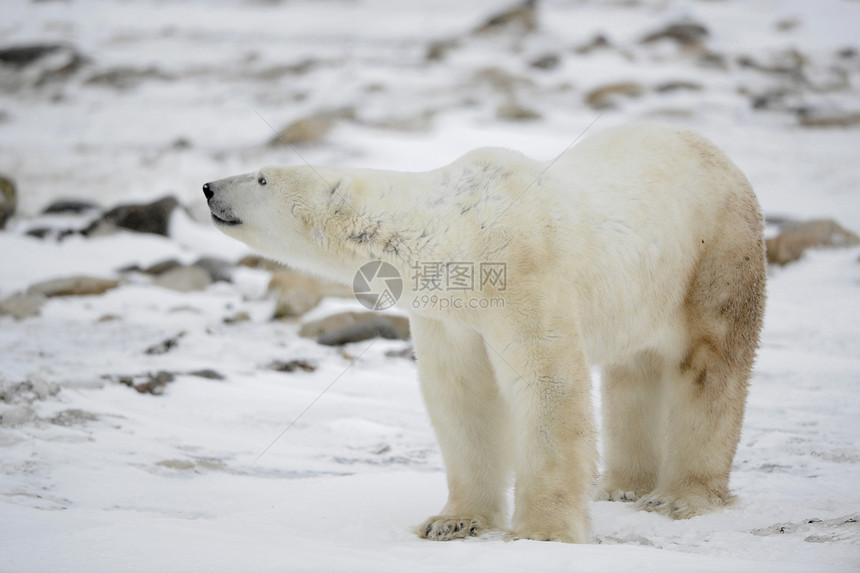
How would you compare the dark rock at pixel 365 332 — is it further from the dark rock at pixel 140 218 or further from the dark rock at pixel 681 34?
the dark rock at pixel 681 34

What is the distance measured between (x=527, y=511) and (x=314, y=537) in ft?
2.49

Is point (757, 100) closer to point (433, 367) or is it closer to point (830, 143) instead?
point (830, 143)

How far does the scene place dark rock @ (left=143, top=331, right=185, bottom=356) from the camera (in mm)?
5949

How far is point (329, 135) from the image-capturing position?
43.5ft

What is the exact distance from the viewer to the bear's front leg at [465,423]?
3.30 metres

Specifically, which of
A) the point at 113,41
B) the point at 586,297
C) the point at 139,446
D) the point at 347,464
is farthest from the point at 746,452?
the point at 113,41

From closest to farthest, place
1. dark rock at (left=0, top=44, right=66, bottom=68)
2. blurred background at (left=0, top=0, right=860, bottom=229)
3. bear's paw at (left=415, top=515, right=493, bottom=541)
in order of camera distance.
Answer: bear's paw at (left=415, top=515, right=493, bottom=541), blurred background at (left=0, top=0, right=860, bottom=229), dark rock at (left=0, top=44, right=66, bottom=68)

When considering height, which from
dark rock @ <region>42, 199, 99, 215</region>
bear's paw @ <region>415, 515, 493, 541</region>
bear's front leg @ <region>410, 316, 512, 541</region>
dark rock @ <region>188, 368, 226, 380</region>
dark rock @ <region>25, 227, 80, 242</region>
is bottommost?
dark rock @ <region>42, 199, 99, 215</region>

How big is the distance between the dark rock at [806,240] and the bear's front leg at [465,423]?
17.6ft

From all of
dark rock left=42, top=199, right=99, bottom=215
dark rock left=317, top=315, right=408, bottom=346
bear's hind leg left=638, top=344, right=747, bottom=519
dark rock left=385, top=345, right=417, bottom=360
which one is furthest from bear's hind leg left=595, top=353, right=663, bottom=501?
dark rock left=42, top=199, right=99, bottom=215

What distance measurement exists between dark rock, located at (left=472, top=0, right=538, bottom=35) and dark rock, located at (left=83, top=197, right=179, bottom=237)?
12.5 meters

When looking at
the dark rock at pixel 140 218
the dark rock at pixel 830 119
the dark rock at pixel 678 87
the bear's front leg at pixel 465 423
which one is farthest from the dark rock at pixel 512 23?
the bear's front leg at pixel 465 423

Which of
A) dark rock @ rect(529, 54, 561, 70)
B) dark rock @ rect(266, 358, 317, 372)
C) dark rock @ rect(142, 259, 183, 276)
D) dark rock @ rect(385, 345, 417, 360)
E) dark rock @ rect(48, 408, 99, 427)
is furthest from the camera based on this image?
dark rock @ rect(529, 54, 561, 70)

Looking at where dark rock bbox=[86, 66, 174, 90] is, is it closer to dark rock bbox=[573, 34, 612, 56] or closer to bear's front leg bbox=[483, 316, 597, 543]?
dark rock bbox=[573, 34, 612, 56]
